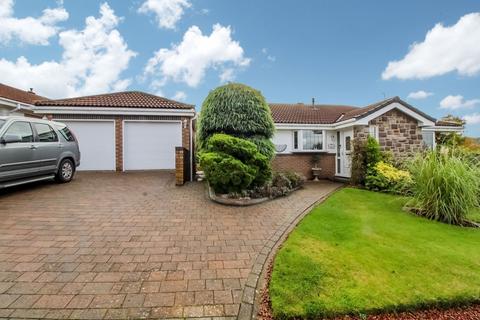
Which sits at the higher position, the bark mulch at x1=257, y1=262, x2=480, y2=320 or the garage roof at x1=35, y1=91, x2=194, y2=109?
the garage roof at x1=35, y1=91, x2=194, y2=109

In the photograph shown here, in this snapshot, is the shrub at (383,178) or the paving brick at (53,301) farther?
the shrub at (383,178)

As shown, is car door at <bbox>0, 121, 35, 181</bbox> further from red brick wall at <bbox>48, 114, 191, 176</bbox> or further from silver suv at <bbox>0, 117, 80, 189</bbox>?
red brick wall at <bbox>48, 114, 191, 176</bbox>

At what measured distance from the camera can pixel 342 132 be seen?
12578 mm

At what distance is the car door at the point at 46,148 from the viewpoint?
6.91 m

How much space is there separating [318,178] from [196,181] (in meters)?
6.37

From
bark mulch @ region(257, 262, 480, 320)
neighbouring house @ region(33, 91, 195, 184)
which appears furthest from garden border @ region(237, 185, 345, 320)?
neighbouring house @ region(33, 91, 195, 184)

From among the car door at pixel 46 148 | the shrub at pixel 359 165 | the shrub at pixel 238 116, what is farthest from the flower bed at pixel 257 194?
the car door at pixel 46 148

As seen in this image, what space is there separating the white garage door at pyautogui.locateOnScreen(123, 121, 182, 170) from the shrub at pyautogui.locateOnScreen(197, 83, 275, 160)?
3.27m

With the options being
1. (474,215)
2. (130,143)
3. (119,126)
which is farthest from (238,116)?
(474,215)

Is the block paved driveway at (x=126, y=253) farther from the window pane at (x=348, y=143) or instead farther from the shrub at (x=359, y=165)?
the window pane at (x=348, y=143)

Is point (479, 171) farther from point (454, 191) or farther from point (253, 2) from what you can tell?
point (253, 2)

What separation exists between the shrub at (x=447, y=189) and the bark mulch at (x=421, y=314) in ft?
12.6

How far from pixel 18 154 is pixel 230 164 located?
536 centimetres

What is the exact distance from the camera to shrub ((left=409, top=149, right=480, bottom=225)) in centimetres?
582
